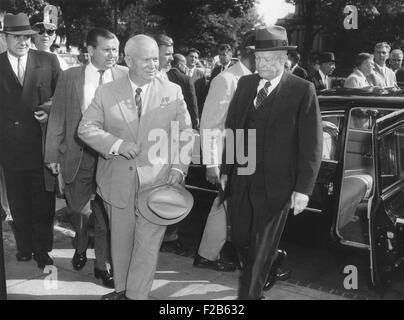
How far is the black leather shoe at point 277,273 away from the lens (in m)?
3.86

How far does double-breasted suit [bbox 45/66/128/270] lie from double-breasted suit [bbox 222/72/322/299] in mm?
1189

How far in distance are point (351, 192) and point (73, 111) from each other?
240cm

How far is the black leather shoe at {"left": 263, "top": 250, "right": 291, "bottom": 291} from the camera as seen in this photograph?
12.6 ft

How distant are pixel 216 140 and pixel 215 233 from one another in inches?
30.0

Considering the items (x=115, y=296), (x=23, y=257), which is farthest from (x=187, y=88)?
(x=115, y=296)

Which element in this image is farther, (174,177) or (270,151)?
(174,177)

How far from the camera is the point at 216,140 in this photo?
12.9 feet

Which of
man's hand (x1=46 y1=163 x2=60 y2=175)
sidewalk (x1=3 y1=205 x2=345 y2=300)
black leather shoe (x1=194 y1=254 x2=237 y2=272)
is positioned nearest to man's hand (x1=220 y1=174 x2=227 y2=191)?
sidewalk (x1=3 y1=205 x2=345 y2=300)

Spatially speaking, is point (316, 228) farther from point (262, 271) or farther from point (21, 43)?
point (21, 43)

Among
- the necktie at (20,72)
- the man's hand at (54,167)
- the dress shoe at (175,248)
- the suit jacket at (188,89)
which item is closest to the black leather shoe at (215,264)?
the dress shoe at (175,248)

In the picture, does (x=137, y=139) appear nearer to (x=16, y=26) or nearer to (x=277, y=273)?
(x=16, y=26)

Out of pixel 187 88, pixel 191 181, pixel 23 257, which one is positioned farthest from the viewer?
pixel 187 88

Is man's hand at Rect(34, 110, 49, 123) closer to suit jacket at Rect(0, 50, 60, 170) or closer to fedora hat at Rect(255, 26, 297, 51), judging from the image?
suit jacket at Rect(0, 50, 60, 170)
